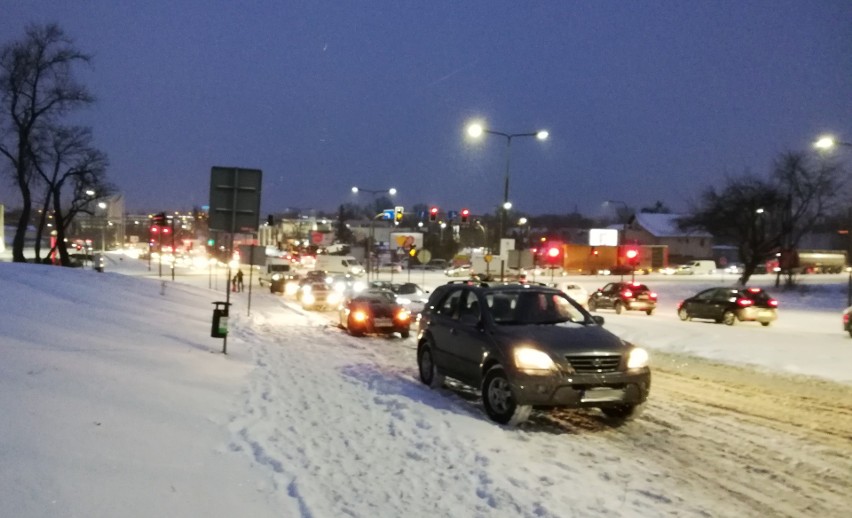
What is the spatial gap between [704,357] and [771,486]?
10.4 meters

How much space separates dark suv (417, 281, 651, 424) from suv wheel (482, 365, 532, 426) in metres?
0.01

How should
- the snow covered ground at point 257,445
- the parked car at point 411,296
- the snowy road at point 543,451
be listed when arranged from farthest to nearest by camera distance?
the parked car at point 411,296, the snowy road at point 543,451, the snow covered ground at point 257,445

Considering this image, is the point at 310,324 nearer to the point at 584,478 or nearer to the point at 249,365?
the point at 249,365

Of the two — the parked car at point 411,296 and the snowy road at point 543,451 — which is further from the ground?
the parked car at point 411,296

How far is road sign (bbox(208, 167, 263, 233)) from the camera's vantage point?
45.2ft

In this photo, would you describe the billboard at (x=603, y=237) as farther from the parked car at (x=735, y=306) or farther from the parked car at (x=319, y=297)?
the parked car at (x=319, y=297)

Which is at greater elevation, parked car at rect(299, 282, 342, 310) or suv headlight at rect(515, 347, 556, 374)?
suv headlight at rect(515, 347, 556, 374)

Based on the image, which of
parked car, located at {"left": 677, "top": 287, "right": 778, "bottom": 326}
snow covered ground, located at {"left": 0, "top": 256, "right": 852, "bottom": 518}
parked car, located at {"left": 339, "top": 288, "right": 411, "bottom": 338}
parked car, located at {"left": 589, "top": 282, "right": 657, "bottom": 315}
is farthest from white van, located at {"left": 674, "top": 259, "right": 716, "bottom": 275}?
snow covered ground, located at {"left": 0, "top": 256, "right": 852, "bottom": 518}

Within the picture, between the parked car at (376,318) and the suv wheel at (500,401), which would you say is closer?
the suv wheel at (500,401)

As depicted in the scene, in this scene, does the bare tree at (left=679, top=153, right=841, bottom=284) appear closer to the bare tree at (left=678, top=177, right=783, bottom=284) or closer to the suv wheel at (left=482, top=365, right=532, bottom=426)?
the bare tree at (left=678, top=177, right=783, bottom=284)

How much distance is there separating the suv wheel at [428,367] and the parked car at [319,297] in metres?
21.3

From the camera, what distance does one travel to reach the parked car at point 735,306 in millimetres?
28984

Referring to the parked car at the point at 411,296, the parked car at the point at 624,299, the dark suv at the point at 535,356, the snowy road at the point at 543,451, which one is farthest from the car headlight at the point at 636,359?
the parked car at the point at 624,299

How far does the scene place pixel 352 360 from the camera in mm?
14672
